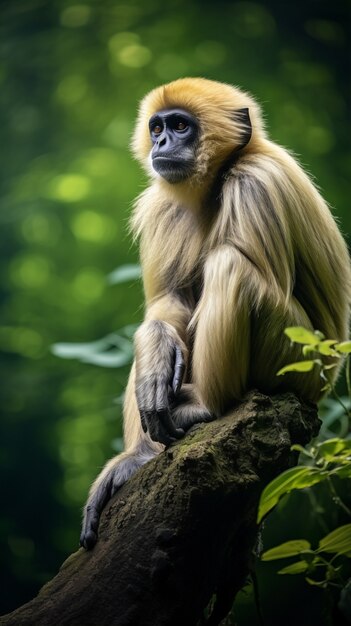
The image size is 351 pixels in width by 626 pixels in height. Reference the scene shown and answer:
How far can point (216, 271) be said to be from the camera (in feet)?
12.9

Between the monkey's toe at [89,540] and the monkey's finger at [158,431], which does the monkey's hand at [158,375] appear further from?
the monkey's toe at [89,540]

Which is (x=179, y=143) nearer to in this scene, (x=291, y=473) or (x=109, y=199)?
(x=291, y=473)

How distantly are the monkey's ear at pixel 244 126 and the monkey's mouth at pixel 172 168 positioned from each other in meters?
0.32

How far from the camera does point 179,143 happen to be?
Answer: 4555 mm

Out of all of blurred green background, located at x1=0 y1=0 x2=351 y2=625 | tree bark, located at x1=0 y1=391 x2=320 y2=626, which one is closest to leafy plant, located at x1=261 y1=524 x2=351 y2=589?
tree bark, located at x1=0 y1=391 x2=320 y2=626

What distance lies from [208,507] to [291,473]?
0.52 m

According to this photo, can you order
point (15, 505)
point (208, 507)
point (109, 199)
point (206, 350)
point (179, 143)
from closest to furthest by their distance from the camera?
point (208, 507) < point (206, 350) < point (179, 143) < point (15, 505) < point (109, 199)

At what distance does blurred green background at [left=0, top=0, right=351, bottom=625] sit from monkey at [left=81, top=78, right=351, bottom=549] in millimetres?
2075

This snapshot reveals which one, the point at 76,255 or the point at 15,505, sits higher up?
the point at 76,255

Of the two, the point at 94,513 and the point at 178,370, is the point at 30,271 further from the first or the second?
the point at 94,513

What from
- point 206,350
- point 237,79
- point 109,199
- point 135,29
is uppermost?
point 135,29

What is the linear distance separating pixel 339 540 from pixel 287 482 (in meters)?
0.57

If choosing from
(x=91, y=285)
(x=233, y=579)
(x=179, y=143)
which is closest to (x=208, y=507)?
(x=233, y=579)

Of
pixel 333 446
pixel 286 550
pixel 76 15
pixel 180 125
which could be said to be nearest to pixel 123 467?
pixel 286 550
